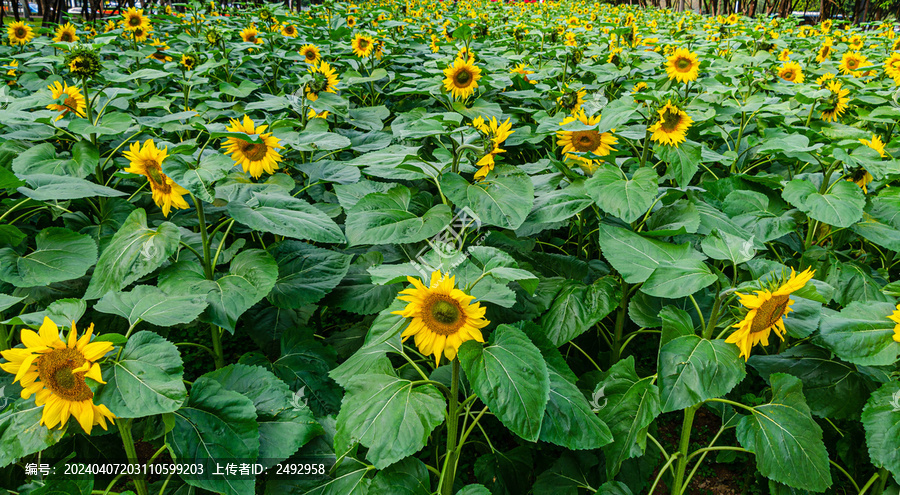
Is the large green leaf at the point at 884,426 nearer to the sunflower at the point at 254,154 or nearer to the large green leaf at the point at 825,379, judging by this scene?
the large green leaf at the point at 825,379

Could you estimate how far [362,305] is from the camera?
7.01 feet

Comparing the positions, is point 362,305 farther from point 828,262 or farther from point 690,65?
point 690,65

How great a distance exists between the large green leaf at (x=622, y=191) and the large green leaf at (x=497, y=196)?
26cm

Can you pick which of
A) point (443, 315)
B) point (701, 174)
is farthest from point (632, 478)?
point (701, 174)

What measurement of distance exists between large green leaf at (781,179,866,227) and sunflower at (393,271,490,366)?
5.09 ft

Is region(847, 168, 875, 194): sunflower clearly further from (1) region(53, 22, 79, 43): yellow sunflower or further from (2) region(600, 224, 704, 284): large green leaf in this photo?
(1) region(53, 22, 79, 43): yellow sunflower

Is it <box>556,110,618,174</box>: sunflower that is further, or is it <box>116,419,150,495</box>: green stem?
<box>556,110,618,174</box>: sunflower

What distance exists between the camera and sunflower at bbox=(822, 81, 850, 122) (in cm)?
364

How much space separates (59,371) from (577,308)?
1.62 m

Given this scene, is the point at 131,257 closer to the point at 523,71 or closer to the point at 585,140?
the point at 585,140

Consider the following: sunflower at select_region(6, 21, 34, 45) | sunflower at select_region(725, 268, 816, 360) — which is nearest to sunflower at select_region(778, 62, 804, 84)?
sunflower at select_region(725, 268, 816, 360)

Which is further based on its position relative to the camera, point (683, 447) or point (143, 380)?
point (683, 447)

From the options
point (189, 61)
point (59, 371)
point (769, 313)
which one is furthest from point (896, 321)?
point (189, 61)

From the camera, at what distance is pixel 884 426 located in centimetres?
157
